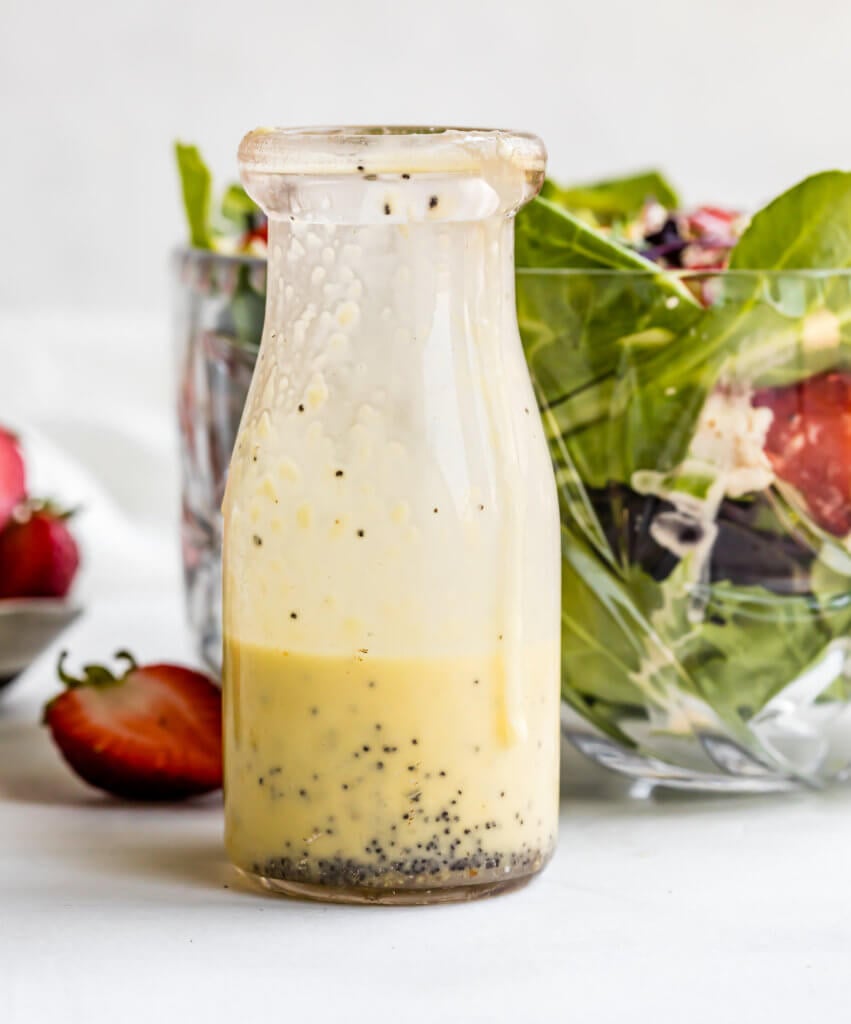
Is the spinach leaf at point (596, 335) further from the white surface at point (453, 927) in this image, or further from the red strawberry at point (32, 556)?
the red strawberry at point (32, 556)

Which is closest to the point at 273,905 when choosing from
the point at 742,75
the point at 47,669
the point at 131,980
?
the point at 131,980

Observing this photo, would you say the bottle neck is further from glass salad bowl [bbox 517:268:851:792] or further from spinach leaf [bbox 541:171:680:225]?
spinach leaf [bbox 541:171:680:225]

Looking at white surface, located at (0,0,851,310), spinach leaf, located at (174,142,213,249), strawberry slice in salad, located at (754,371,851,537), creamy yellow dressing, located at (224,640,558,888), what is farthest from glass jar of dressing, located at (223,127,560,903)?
white surface, located at (0,0,851,310)

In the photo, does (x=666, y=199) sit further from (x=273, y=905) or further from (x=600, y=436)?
(x=273, y=905)

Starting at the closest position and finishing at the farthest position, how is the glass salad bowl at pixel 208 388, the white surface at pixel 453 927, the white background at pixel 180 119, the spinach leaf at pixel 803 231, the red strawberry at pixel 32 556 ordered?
the white surface at pixel 453 927 < the spinach leaf at pixel 803 231 < the glass salad bowl at pixel 208 388 < the red strawberry at pixel 32 556 < the white background at pixel 180 119

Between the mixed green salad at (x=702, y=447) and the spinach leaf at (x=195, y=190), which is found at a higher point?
the spinach leaf at (x=195, y=190)

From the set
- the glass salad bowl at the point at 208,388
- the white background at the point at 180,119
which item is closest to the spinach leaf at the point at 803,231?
the glass salad bowl at the point at 208,388
